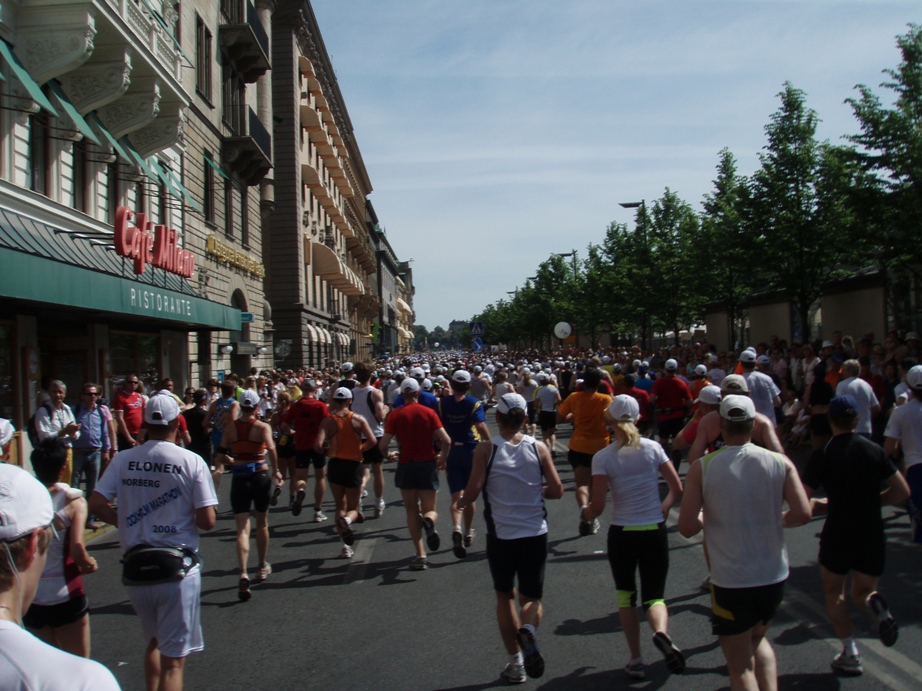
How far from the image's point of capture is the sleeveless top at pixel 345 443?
29.3ft

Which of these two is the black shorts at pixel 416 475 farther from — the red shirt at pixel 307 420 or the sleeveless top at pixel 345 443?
the red shirt at pixel 307 420

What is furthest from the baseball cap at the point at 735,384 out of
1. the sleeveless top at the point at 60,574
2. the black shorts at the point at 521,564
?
the sleeveless top at the point at 60,574

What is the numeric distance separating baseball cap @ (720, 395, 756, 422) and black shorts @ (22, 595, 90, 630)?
11.4 feet

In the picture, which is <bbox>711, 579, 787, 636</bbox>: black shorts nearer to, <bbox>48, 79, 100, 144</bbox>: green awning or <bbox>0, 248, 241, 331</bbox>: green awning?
<bbox>0, 248, 241, 331</bbox>: green awning

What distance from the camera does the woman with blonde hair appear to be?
5.00m

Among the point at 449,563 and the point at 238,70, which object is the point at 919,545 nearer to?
the point at 449,563

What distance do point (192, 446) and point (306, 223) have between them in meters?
32.3

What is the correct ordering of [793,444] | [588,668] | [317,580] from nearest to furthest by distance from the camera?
[588,668]
[317,580]
[793,444]

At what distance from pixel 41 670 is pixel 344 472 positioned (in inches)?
294

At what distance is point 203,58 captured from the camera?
84.8 feet

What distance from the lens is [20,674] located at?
1.50m

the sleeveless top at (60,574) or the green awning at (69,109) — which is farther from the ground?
the green awning at (69,109)

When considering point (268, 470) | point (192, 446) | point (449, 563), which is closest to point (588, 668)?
point (449, 563)

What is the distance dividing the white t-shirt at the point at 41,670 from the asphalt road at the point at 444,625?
3628 mm
